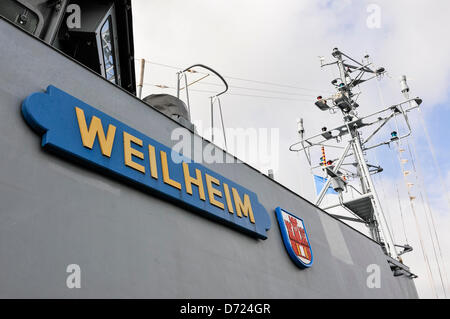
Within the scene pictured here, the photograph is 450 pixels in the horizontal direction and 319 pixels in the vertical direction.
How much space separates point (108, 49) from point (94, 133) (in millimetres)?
5300

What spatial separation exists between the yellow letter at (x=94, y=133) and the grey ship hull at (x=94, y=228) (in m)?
0.31

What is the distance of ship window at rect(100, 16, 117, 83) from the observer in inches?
347

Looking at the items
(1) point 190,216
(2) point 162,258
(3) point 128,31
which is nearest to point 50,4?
(3) point 128,31

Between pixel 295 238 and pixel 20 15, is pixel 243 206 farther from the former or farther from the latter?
pixel 20 15

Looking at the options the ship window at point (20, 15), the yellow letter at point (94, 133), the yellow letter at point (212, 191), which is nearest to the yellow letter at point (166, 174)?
the yellow letter at point (212, 191)

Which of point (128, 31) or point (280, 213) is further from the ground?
point (128, 31)

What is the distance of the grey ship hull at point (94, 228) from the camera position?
3574 millimetres

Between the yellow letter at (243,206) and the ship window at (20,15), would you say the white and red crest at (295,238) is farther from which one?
the ship window at (20,15)

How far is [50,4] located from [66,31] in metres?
1.33

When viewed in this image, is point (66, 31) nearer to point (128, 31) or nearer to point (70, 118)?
point (128, 31)

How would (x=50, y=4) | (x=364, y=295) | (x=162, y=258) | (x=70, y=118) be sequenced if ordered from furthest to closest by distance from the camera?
(x=364, y=295) → (x=50, y=4) → (x=162, y=258) → (x=70, y=118)

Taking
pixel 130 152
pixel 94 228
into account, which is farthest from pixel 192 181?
pixel 94 228

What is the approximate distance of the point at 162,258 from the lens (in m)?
4.77
